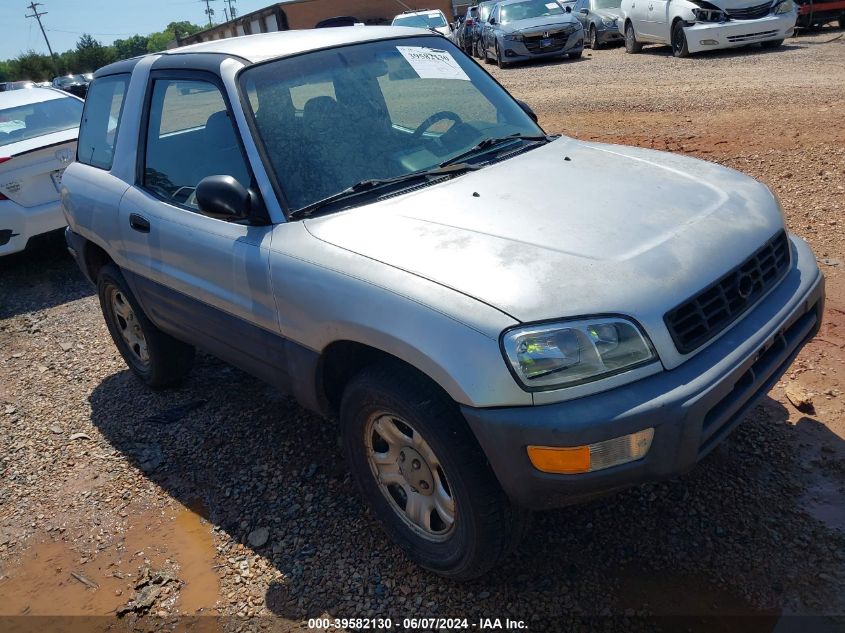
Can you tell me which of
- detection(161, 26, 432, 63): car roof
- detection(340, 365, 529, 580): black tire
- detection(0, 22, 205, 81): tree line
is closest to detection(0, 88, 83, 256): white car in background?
detection(161, 26, 432, 63): car roof

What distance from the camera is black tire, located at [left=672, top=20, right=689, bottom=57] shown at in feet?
45.4

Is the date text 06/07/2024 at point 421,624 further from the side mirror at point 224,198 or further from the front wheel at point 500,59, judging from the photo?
the front wheel at point 500,59

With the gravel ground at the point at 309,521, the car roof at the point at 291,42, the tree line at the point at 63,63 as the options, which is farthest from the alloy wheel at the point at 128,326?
the tree line at the point at 63,63

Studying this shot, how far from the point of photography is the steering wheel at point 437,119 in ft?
11.5

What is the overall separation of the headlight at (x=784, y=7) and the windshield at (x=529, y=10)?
4734mm

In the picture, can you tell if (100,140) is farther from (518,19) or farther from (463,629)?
(518,19)

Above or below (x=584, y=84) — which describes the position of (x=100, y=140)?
above

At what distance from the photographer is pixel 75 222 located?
4.59 metres

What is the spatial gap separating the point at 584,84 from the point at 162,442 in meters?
10.8

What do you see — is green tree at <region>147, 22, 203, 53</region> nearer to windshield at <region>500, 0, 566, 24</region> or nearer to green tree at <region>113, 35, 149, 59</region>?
green tree at <region>113, 35, 149, 59</region>

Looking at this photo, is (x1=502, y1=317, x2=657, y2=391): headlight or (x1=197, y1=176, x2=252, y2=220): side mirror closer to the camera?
(x1=502, y1=317, x2=657, y2=391): headlight

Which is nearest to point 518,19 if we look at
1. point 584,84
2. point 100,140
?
point 584,84

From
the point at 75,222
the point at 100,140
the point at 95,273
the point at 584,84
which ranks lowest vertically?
the point at 584,84

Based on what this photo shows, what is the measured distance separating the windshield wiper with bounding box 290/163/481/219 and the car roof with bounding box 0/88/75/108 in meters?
6.53
